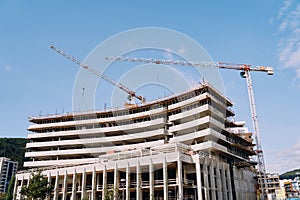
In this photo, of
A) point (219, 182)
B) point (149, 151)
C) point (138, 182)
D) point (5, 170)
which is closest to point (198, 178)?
point (219, 182)

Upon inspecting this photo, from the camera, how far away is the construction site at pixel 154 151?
141ft

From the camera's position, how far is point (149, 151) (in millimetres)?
43938

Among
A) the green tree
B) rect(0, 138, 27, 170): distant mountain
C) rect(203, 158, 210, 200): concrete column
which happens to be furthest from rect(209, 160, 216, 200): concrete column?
rect(0, 138, 27, 170): distant mountain

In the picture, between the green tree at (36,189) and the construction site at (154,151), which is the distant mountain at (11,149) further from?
A: the green tree at (36,189)

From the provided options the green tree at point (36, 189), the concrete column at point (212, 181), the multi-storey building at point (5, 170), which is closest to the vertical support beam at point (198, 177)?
the concrete column at point (212, 181)

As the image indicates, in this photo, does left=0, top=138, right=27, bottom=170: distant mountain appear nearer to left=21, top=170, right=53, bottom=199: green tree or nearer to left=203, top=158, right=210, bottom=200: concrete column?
left=21, top=170, right=53, bottom=199: green tree

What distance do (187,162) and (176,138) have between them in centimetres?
1543

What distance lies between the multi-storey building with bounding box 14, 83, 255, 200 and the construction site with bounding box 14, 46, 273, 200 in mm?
154

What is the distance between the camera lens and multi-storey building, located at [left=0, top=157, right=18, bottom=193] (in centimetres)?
13400

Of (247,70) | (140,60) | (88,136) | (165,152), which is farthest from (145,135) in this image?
(247,70)

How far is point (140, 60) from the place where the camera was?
269 feet

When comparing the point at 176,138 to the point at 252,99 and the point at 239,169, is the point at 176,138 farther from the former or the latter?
the point at 252,99

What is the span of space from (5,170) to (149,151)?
401 feet

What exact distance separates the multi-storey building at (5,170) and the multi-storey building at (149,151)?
2770 inches
